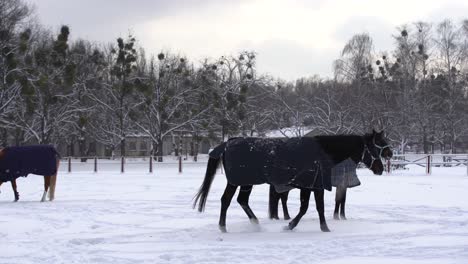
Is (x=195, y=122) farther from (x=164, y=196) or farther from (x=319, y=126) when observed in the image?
(x=164, y=196)

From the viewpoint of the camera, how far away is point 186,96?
47.9 m

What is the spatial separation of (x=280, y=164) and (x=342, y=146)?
115cm

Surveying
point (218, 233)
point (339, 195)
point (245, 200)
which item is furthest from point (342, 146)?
point (218, 233)

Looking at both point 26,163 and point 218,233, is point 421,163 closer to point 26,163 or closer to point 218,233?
point 26,163

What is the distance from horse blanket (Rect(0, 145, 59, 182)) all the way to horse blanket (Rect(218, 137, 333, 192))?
22.2 ft

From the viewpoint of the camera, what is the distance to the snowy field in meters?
7.17

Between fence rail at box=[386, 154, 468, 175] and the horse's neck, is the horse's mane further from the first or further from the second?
fence rail at box=[386, 154, 468, 175]

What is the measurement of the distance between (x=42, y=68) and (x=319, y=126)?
20.8 metres

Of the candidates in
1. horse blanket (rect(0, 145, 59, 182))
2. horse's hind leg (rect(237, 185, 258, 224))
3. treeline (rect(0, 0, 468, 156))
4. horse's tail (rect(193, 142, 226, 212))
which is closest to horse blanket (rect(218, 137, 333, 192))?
horse's tail (rect(193, 142, 226, 212))

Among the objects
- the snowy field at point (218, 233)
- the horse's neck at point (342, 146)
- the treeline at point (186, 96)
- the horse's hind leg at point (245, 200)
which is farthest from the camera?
the treeline at point (186, 96)

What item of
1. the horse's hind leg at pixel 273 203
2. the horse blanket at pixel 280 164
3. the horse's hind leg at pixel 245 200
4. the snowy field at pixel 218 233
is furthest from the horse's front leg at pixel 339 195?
the horse's hind leg at pixel 245 200

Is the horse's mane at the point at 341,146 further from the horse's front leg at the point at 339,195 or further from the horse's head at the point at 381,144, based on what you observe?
the horse's front leg at the point at 339,195

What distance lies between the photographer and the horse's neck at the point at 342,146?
944 cm

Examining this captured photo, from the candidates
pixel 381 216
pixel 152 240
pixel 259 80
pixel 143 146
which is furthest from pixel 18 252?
pixel 143 146
